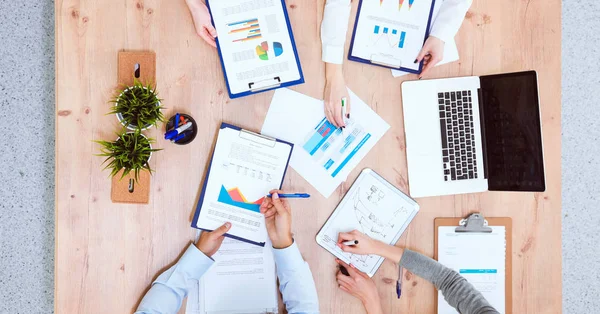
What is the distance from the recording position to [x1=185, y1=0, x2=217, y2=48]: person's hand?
1113 millimetres

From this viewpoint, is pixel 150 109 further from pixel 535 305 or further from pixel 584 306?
pixel 584 306

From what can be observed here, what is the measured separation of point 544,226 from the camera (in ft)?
3.96

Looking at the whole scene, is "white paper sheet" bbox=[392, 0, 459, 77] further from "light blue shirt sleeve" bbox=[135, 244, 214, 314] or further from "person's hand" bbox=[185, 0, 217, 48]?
"light blue shirt sleeve" bbox=[135, 244, 214, 314]

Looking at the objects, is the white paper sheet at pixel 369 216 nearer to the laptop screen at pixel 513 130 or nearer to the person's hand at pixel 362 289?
the person's hand at pixel 362 289

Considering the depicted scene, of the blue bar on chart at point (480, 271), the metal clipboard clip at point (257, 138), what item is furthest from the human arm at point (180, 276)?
the blue bar on chart at point (480, 271)

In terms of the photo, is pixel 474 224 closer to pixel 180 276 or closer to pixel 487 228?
pixel 487 228

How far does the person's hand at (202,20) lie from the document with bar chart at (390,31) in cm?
41

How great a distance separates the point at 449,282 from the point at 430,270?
0.06 meters

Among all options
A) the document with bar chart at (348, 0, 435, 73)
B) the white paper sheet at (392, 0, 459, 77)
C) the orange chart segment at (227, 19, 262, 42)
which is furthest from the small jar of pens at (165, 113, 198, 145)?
the white paper sheet at (392, 0, 459, 77)

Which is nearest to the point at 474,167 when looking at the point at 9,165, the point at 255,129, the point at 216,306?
the point at 255,129

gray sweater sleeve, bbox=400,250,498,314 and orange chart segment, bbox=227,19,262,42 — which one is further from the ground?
orange chart segment, bbox=227,19,262,42

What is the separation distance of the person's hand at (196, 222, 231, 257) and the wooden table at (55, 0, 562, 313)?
50 mm

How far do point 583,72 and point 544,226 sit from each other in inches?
32.8

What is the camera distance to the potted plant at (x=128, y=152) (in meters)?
1.04
